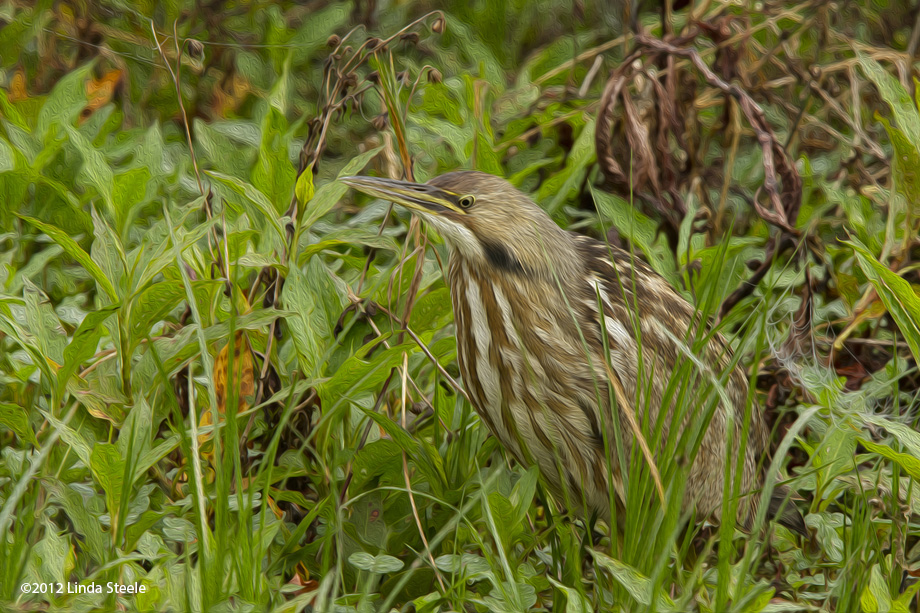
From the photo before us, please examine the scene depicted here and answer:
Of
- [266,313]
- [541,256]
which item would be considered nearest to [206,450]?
[266,313]

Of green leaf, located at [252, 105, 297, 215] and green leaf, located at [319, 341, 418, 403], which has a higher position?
green leaf, located at [252, 105, 297, 215]

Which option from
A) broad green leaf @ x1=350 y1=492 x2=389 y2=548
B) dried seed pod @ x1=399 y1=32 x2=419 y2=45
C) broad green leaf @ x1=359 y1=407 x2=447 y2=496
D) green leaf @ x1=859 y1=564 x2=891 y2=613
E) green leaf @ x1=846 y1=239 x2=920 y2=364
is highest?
dried seed pod @ x1=399 y1=32 x2=419 y2=45

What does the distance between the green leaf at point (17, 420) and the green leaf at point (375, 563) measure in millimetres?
719

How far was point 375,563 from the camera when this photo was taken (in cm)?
208

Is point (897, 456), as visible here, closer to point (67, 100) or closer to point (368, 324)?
point (368, 324)

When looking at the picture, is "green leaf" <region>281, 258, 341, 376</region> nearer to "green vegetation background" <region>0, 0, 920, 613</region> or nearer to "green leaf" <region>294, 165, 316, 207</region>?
"green vegetation background" <region>0, 0, 920, 613</region>

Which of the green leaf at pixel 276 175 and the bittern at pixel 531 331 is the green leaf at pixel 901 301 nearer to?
the bittern at pixel 531 331

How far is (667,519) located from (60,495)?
117 centimetres

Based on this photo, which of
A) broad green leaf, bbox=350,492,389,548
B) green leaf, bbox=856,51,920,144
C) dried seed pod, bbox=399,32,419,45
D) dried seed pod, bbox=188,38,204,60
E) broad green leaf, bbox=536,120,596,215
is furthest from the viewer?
broad green leaf, bbox=536,120,596,215

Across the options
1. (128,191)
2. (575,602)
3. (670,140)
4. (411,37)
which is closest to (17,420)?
(128,191)

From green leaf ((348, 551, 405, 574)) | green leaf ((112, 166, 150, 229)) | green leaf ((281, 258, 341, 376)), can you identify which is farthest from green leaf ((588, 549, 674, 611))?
green leaf ((112, 166, 150, 229))

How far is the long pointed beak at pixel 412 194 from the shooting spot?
85.0 inches

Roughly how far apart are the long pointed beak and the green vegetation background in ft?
0.72

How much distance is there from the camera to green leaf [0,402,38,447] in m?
2.13
